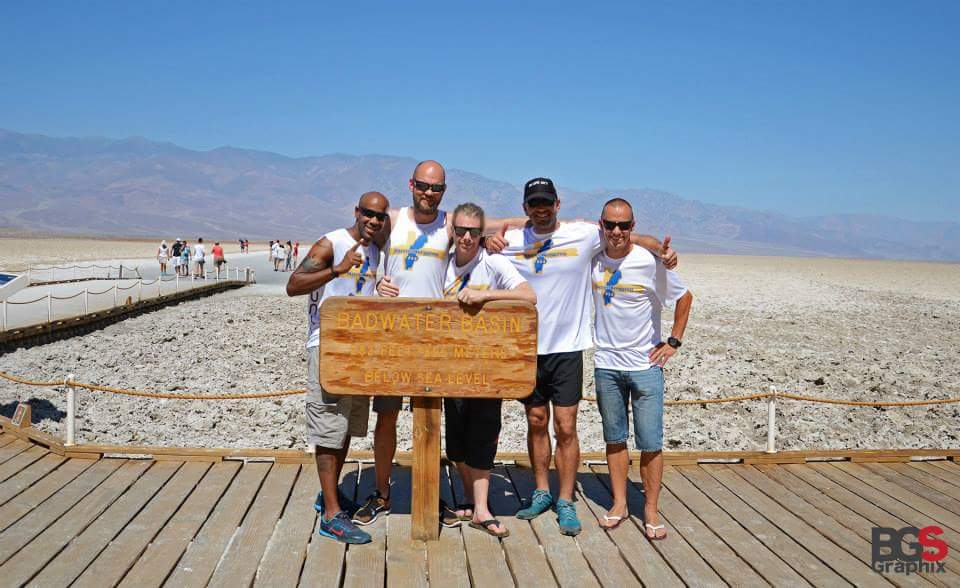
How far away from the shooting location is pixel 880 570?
4.07 meters

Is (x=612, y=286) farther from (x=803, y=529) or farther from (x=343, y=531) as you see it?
(x=343, y=531)

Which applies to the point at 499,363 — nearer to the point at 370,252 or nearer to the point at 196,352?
the point at 370,252

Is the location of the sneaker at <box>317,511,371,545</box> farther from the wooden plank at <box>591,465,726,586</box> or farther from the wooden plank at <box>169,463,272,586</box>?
the wooden plank at <box>591,465,726,586</box>

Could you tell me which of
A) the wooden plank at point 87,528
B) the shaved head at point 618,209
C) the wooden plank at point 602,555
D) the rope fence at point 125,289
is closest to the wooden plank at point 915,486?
the wooden plank at point 602,555

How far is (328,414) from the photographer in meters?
4.41

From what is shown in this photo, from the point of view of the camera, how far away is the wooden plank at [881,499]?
15.4 ft

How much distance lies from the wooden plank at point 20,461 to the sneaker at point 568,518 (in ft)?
11.4

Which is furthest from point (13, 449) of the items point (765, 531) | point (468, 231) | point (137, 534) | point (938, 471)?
point (938, 471)

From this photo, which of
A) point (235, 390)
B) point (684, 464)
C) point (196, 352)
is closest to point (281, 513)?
point (684, 464)

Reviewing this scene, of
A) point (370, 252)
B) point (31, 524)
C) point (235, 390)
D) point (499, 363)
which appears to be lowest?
point (235, 390)

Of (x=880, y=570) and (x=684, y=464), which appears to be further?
(x=684, y=464)

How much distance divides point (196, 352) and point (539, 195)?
11274mm

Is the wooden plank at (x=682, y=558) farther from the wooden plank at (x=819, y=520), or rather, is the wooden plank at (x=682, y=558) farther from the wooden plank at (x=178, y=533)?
the wooden plank at (x=178, y=533)

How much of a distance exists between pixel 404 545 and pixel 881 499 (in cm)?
309
